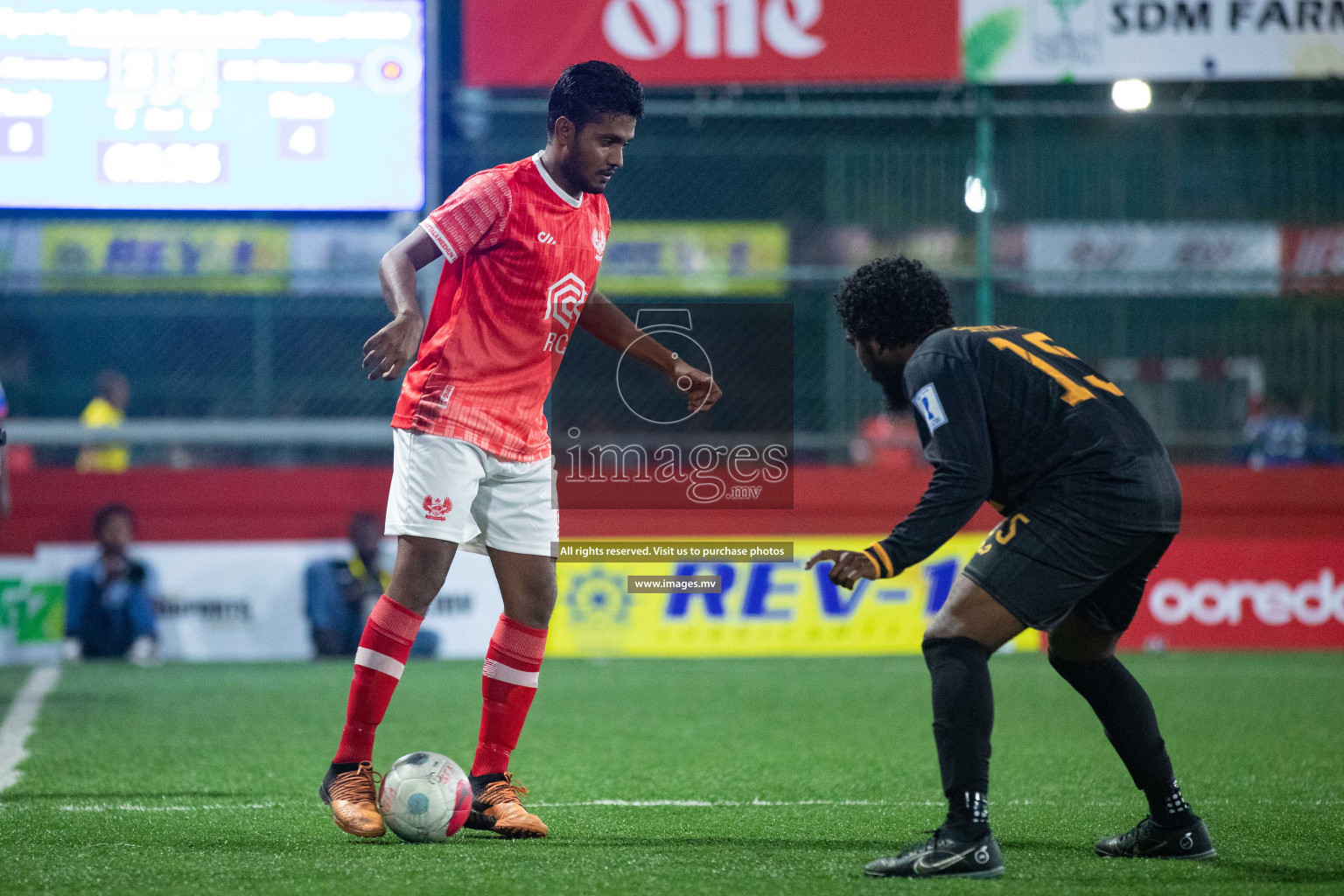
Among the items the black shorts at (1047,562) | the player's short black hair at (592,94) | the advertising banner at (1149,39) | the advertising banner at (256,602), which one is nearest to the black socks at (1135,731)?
the black shorts at (1047,562)

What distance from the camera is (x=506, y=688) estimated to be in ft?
13.6

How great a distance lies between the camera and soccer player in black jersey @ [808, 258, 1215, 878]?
10.9ft

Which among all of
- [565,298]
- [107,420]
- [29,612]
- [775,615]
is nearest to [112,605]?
[29,612]

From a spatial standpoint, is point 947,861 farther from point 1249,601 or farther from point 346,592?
point 1249,601

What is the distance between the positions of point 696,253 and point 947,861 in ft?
42.4

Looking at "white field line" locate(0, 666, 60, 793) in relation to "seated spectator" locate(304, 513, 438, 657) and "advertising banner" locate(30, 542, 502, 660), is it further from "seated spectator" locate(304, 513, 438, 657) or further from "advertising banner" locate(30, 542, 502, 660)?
"seated spectator" locate(304, 513, 438, 657)

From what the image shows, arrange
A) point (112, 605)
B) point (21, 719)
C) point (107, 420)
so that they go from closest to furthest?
1. point (21, 719)
2. point (112, 605)
3. point (107, 420)

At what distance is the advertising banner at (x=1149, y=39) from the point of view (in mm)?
10281

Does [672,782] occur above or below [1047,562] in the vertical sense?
below

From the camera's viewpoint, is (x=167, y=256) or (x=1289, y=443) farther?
(x=167, y=256)

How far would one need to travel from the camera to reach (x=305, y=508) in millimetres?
10086

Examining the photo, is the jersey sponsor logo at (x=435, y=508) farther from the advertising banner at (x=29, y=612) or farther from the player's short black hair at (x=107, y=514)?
the advertising banner at (x=29, y=612)

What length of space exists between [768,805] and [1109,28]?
7637 millimetres

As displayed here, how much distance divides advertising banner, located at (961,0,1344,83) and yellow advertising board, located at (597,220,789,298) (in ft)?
9.08
